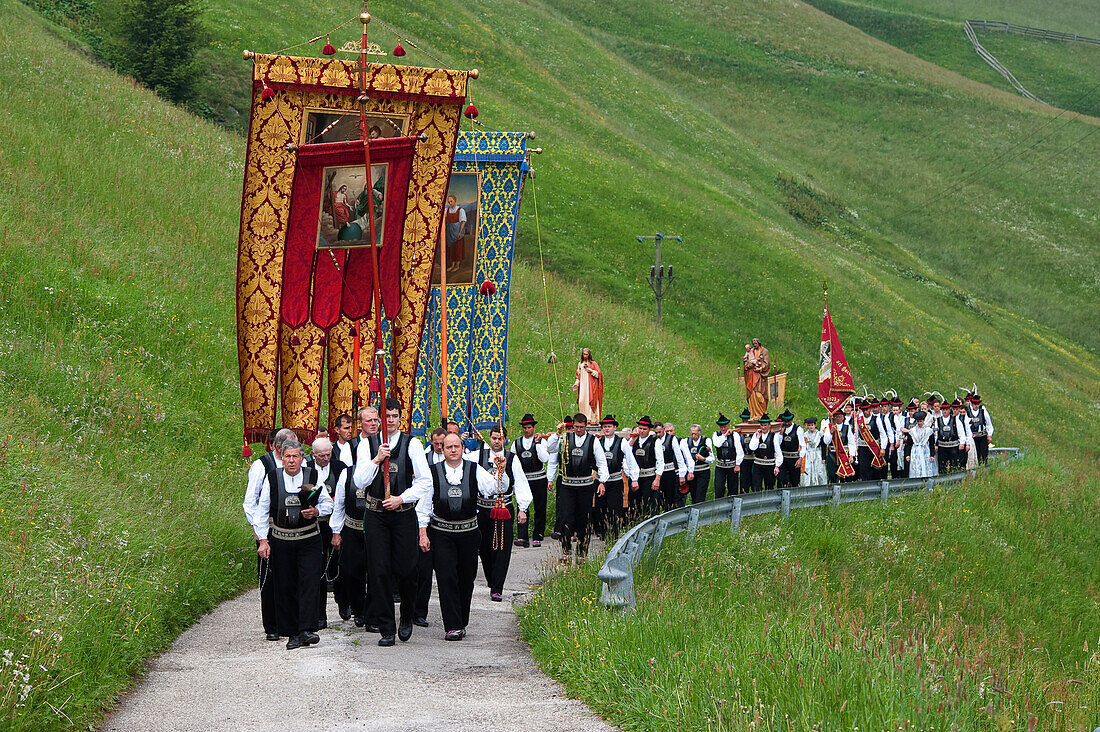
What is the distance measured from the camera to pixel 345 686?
8.07 meters

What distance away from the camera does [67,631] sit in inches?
305

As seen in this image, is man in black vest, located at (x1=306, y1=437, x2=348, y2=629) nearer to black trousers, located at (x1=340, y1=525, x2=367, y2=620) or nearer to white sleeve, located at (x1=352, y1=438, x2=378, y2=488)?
black trousers, located at (x1=340, y1=525, x2=367, y2=620)

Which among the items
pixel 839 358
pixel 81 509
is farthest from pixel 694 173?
pixel 81 509

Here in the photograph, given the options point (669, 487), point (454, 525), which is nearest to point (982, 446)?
point (669, 487)

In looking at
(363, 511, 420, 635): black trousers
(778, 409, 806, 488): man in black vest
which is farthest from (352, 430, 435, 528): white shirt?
(778, 409, 806, 488): man in black vest

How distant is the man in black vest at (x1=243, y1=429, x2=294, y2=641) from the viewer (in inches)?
376

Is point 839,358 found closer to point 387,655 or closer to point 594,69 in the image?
point 387,655

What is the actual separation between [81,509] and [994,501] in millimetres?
17683

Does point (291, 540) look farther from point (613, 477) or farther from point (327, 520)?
point (613, 477)

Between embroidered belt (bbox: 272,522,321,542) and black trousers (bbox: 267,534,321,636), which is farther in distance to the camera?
embroidered belt (bbox: 272,522,321,542)

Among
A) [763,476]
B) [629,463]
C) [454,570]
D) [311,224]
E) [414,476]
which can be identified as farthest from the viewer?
[763,476]

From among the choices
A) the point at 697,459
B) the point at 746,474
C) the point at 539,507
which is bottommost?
the point at 746,474

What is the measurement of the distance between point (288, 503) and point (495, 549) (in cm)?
331

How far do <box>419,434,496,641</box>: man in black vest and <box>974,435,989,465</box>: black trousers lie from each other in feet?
58.6
